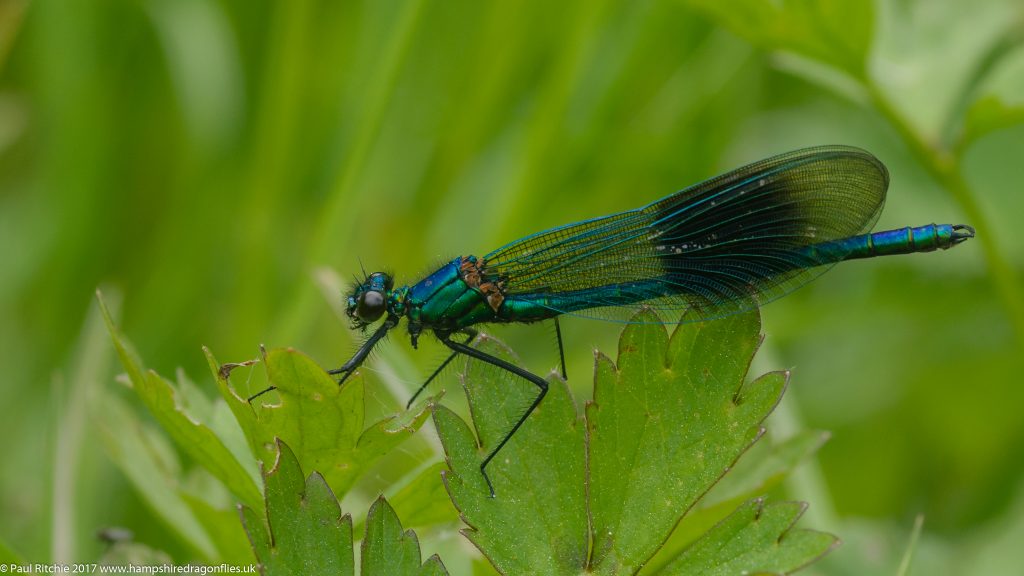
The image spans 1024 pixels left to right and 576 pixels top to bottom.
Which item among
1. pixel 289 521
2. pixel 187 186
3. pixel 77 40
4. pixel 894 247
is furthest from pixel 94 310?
pixel 894 247

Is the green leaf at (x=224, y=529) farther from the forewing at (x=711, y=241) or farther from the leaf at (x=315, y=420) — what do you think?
the forewing at (x=711, y=241)

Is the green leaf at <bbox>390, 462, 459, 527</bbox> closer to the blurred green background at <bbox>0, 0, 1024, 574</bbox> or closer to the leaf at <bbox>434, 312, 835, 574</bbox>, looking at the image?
the leaf at <bbox>434, 312, 835, 574</bbox>

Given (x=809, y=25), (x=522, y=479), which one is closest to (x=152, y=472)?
(x=522, y=479)

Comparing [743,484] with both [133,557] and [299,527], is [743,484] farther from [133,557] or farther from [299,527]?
[133,557]

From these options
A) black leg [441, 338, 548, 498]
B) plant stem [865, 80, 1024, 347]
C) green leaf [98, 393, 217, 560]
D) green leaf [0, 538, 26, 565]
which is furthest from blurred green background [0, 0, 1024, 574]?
black leg [441, 338, 548, 498]

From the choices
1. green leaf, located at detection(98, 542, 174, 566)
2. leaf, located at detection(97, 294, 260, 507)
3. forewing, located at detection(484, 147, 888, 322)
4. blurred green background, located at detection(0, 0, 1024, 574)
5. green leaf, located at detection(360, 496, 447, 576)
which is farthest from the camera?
blurred green background, located at detection(0, 0, 1024, 574)

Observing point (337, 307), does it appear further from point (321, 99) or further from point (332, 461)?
point (321, 99)
